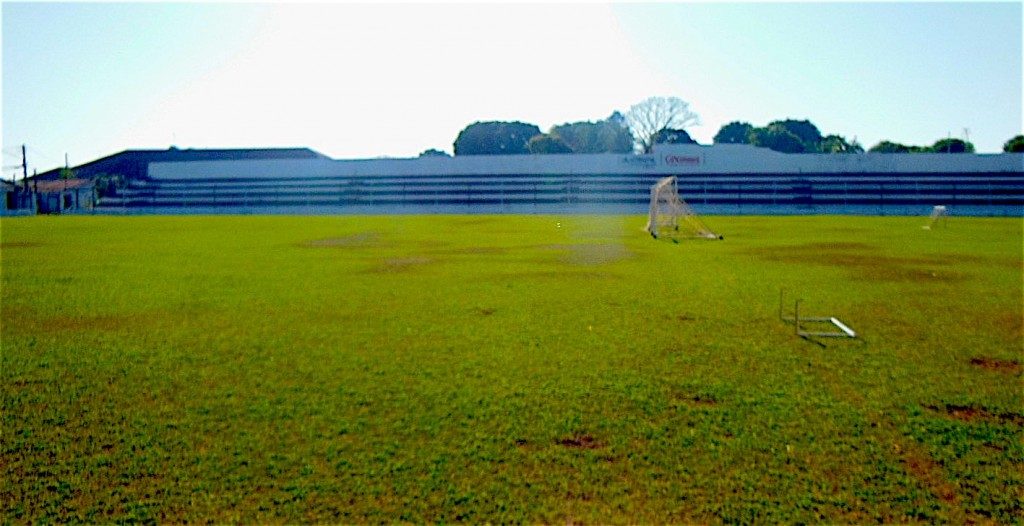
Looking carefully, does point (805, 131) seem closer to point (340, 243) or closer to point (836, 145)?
point (836, 145)

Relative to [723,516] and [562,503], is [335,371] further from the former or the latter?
[723,516]

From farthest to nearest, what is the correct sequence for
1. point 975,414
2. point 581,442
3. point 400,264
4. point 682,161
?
point 682,161 < point 400,264 < point 975,414 < point 581,442

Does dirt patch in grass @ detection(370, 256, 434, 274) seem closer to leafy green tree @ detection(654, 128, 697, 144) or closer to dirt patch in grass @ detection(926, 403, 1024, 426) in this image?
dirt patch in grass @ detection(926, 403, 1024, 426)

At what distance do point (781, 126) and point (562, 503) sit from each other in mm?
104024

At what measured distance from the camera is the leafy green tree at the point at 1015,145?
256 feet

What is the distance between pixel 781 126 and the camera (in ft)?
324

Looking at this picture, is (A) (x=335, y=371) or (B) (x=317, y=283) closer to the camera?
(A) (x=335, y=371)

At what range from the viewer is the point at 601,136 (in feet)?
350

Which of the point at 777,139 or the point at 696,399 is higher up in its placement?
the point at 777,139

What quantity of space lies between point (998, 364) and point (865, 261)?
1013cm

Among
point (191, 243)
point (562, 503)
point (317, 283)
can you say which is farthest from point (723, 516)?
point (191, 243)

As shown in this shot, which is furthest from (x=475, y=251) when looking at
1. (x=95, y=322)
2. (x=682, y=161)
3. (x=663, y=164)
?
(x=682, y=161)

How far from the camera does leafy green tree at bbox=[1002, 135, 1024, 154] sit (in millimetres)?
78062

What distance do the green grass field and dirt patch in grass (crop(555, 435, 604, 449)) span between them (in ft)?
0.08
